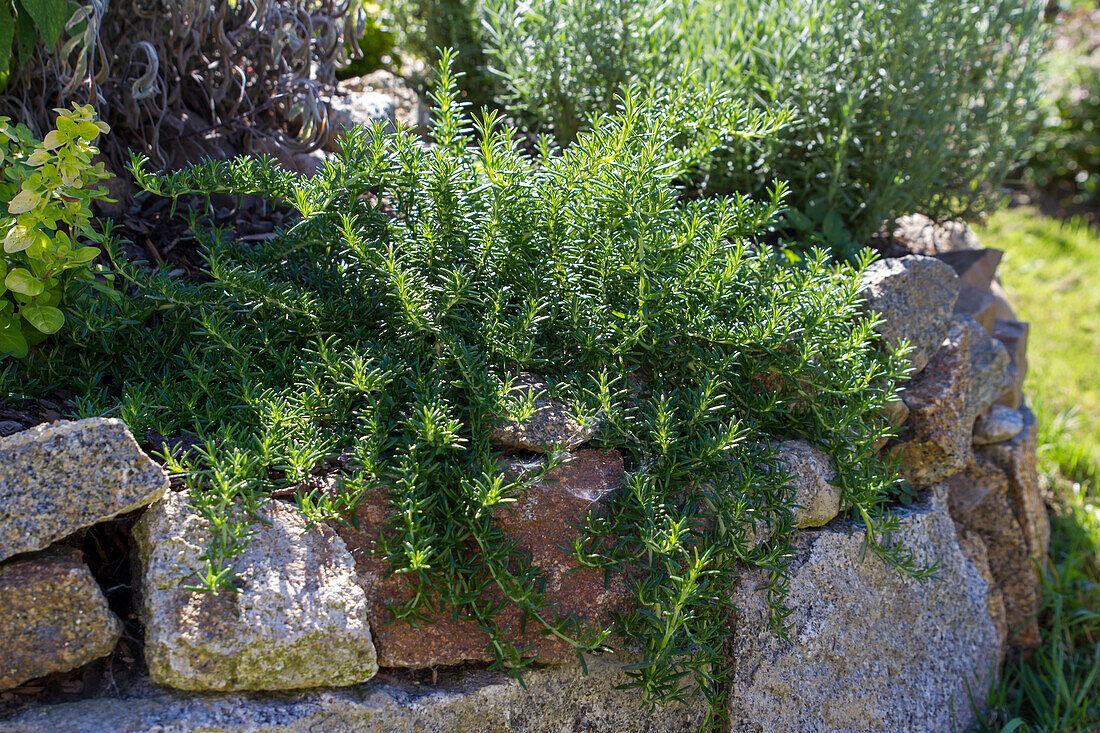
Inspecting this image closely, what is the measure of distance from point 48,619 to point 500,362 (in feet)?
3.62

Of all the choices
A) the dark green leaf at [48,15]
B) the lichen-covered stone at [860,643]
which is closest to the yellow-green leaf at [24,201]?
the dark green leaf at [48,15]

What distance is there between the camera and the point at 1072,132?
7617mm

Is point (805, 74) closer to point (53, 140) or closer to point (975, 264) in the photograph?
point (975, 264)

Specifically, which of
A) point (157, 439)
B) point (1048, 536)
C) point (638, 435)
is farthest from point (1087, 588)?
point (157, 439)

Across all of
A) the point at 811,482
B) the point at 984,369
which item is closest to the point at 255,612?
the point at 811,482

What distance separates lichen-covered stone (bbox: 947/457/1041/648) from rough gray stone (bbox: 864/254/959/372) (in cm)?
82

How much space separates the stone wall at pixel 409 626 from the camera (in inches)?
64.6

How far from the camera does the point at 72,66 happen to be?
2627 millimetres

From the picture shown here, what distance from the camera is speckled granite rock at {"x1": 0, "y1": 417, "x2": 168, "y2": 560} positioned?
Answer: 5.40ft

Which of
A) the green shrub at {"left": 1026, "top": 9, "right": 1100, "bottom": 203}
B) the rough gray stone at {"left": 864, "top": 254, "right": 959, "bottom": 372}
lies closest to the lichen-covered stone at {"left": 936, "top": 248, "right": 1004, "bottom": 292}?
the rough gray stone at {"left": 864, "top": 254, "right": 959, "bottom": 372}

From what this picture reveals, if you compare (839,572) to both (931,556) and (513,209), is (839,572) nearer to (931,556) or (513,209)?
(931,556)

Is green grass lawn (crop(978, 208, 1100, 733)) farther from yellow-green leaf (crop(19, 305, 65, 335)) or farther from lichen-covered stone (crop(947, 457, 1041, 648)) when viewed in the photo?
yellow-green leaf (crop(19, 305, 65, 335))

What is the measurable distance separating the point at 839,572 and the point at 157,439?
1.82m

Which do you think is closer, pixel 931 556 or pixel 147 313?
pixel 147 313
